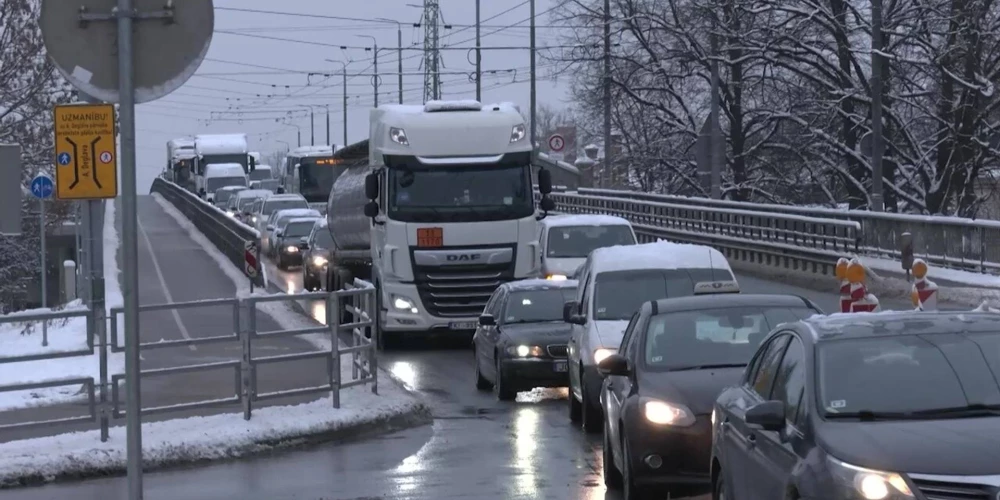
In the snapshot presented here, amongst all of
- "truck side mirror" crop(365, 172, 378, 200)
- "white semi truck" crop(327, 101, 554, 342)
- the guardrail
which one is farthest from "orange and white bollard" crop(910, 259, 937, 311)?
the guardrail


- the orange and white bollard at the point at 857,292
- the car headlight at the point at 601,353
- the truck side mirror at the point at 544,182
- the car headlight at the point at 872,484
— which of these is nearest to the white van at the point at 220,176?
the truck side mirror at the point at 544,182

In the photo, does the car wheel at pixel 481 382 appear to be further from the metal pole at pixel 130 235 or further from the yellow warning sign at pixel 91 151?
the metal pole at pixel 130 235

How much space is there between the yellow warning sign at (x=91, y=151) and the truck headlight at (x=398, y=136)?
12836 millimetres

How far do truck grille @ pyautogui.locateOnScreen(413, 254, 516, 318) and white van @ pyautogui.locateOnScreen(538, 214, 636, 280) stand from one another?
2.55 m

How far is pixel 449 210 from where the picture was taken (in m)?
23.5

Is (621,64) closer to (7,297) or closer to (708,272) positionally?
(7,297)

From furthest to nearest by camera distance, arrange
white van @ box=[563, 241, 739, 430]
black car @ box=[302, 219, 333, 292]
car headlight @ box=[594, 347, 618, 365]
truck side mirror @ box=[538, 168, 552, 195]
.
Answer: black car @ box=[302, 219, 333, 292], truck side mirror @ box=[538, 168, 552, 195], white van @ box=[563, 241, 739, 430], car headlight @ box=[594, 347, 618, 365]

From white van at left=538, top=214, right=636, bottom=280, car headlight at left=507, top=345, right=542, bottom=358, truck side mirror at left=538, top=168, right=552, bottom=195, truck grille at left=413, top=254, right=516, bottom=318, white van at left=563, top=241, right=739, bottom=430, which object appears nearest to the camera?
white van at left=563, top=241, right=739, bottom=430

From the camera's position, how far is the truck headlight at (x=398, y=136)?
2352 centimetres

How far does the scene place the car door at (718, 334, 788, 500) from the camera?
25.2 ft

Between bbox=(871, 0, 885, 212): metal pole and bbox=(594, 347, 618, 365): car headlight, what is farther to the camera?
bbox=(871, 0, 885, 212): metal pole

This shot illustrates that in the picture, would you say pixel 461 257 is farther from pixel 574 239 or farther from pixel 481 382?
pixel 481 382

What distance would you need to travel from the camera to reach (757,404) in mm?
7438

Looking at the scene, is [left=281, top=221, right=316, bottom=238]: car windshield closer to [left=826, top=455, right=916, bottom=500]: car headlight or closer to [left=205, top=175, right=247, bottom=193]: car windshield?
[left=205, top=175, right=247, bottom=193]: car windshield
